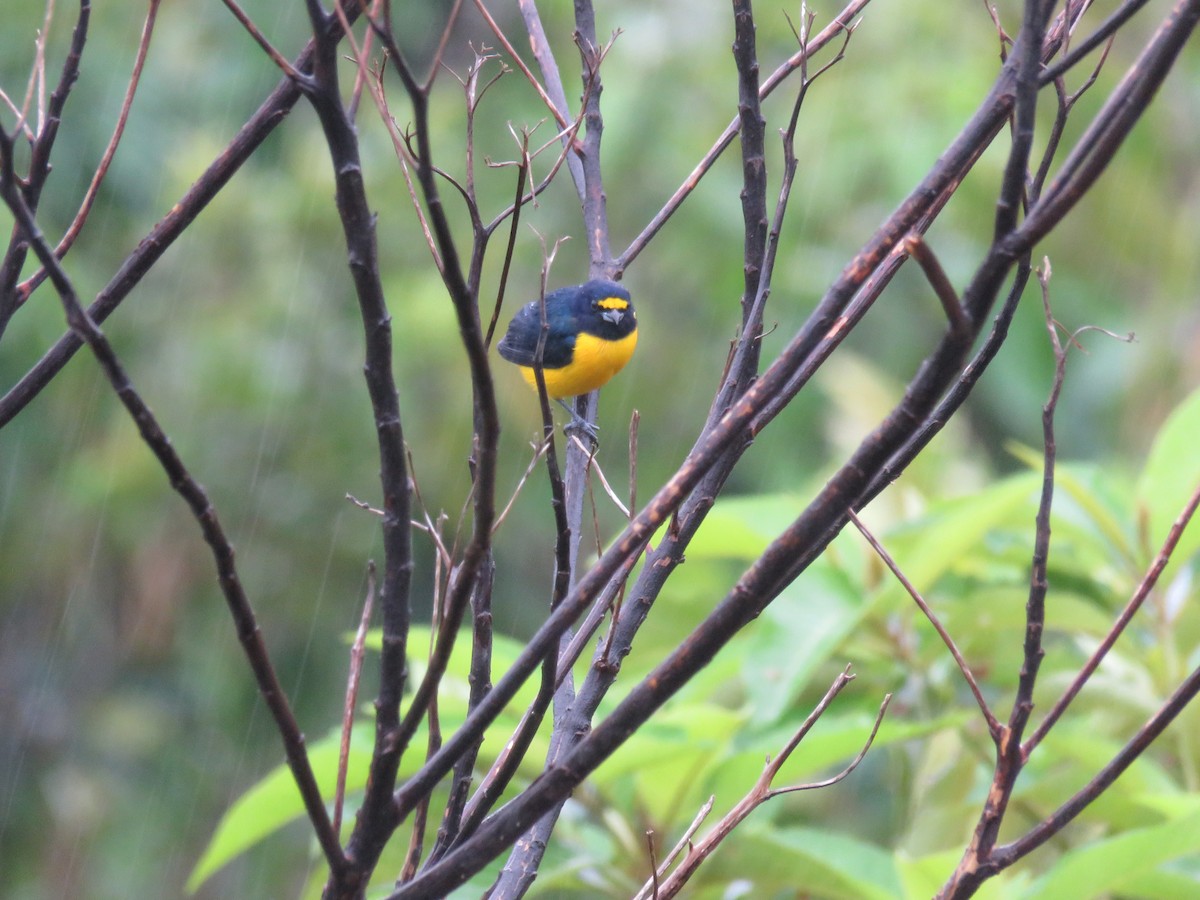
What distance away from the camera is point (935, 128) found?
4664mm

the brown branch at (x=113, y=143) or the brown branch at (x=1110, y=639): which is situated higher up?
the brown branch at (x=113, y=143)

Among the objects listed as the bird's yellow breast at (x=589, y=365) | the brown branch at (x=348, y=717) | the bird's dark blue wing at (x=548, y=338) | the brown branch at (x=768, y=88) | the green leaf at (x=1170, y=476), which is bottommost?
the brown branch at (x=348, y=717)

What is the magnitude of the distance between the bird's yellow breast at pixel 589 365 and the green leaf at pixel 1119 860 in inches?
68.8

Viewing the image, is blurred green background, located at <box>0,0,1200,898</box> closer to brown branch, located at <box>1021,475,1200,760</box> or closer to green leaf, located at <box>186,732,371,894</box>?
green leaf, located at <box>186,732,371,894</box>

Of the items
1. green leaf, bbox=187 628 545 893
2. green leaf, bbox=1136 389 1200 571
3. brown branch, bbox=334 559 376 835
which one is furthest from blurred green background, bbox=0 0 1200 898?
brown branch, bbox=334 559 376 835

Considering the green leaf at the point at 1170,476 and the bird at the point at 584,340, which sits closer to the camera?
the green leaf at the point at 1170,476

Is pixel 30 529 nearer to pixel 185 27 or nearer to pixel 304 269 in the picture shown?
pixel 304 269

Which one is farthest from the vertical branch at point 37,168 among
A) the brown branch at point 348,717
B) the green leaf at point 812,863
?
the green leaf at point 812,863

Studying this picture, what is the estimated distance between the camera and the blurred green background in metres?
4.83

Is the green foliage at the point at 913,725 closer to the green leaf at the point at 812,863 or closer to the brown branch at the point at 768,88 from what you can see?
the green leaf at the point at 812,863

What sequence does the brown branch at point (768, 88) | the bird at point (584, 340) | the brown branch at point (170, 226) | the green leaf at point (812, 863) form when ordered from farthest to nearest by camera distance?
1. the bird at point (584, 340)
2. the green leaf at point (812, 863)
3. the brown branch at point (768, 88)
4. the brown branch at point (170, 226)

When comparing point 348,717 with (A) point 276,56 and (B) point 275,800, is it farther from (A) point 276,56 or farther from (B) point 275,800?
(B) point 275,800

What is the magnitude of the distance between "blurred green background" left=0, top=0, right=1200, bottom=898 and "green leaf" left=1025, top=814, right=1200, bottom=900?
3.35 metres

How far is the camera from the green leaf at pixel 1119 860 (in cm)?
140
